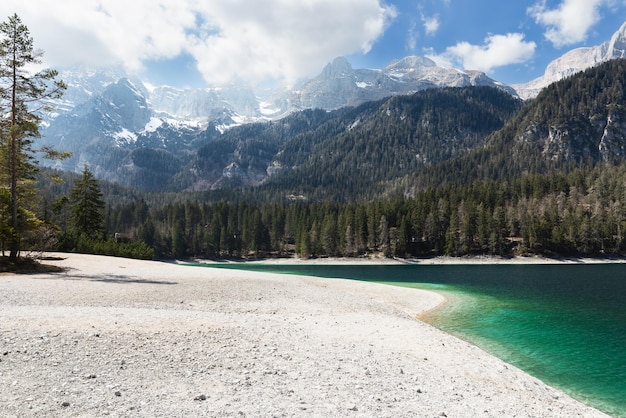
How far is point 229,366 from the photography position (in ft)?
38.4

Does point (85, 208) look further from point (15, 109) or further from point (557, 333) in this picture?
point (557, 333)

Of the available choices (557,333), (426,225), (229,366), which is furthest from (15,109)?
(426,225)

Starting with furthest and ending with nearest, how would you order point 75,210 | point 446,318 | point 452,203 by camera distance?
1. point 452,203
2. point 75,210
3. point 446,318

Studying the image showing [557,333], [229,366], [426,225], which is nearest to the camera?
[229,366]

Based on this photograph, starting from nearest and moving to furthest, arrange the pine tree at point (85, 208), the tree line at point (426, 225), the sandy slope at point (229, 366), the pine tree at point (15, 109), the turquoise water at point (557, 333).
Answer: the sandy slope at point (229, 366), the turquoise water at point (557, 333), the pine tree at point (15, 109), the pine tree at point (85, 208), the tree line at point (426, 225)

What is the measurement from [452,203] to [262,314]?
131 meters

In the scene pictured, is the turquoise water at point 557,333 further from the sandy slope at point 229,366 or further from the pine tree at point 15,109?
the pine tree at point 15,109

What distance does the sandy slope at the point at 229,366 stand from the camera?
29.6 feet

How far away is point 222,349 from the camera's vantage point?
1311 cm

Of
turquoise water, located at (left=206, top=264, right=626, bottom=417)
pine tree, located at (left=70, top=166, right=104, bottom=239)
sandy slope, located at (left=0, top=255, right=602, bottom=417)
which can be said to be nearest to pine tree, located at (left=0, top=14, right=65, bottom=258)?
sandy slope, located at (left=0, top=255, right=602, bottom=417)

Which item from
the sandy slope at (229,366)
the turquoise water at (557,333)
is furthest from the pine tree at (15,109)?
the turquoise water at (557,333)

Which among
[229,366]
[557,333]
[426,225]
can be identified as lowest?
[557,333]

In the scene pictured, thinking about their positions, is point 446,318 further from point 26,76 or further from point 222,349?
point 26,76

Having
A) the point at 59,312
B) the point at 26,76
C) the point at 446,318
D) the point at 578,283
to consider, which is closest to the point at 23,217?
the point at 26,76
